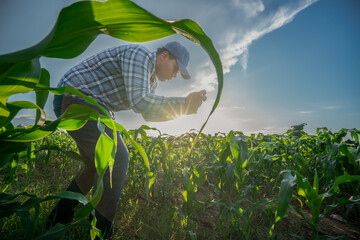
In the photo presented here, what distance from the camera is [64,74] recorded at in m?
1.49

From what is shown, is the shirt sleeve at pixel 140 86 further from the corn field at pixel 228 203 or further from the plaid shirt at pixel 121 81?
the corn field at pixel 228 203

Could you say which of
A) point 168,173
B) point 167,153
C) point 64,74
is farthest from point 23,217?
point 167,153

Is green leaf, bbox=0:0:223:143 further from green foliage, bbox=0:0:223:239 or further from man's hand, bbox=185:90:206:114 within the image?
man's hand, bbox=185:90:206:114

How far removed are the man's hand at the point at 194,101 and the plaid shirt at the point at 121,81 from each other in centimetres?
8

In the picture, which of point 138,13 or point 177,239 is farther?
point 177,239

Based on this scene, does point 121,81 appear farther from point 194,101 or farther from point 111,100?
point 194,101

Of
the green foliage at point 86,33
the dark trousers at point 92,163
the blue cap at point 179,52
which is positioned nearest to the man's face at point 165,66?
the blue cap at point 179,52

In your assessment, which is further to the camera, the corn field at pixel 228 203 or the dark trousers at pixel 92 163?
the dark trousers at pixel 92 163

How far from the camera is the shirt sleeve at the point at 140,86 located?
1325mm

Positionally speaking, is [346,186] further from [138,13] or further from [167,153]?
[138,13]

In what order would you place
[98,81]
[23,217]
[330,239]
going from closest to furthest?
[23,217]
[330,239]
[98,81]

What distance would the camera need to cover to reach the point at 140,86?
133 cm

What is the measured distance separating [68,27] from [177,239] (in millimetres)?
1440

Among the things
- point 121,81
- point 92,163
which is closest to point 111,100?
point 121,81
